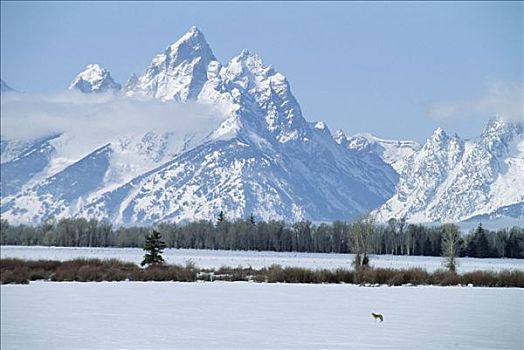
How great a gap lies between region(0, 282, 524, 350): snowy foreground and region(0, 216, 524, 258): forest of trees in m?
55.5

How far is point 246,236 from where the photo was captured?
466ft

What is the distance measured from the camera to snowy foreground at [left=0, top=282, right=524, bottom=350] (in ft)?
69.1

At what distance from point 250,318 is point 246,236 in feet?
380

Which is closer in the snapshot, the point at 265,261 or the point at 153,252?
the point at 153,252

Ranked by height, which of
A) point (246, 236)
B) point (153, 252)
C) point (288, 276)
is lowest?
point (288, 276)

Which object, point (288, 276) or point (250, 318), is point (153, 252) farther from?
point (250, 318)

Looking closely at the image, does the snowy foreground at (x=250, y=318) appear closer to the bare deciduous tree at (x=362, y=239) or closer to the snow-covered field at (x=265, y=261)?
the snow-covered field at (x=265, y=261)

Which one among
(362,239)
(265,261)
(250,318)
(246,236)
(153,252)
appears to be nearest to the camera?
(250,318)

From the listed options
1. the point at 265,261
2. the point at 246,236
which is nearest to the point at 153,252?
the point at 265,261

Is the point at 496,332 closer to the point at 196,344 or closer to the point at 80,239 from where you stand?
the point at 196,344

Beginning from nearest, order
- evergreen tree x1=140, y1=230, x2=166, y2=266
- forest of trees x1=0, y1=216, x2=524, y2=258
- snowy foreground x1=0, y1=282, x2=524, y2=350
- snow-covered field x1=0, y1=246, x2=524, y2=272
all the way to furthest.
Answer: snowy foreground x1=0, y1=282, x2=524, y2=350, evergreen tree x1=140, y1=230, x2=166, y2=266, snow-covered field x1=0, y1=246, x2=524, y2=272, forest of trees x1=0, y1=216, x2=524, y2=258

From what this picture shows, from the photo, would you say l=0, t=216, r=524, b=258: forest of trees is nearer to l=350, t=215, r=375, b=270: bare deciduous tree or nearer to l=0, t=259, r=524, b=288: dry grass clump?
l=350, t=215, r=375, b=270: bare deciduous tree

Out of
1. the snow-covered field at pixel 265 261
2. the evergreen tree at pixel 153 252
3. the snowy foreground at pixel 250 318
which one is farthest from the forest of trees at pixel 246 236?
the snowy foreground at pixel 250 318

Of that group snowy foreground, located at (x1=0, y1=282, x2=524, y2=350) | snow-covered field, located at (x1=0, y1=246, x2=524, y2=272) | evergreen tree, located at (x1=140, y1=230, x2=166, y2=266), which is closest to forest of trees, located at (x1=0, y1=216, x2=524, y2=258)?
snow-covered field, located at (x1=0, y1=246, x2=524, y2=272)
